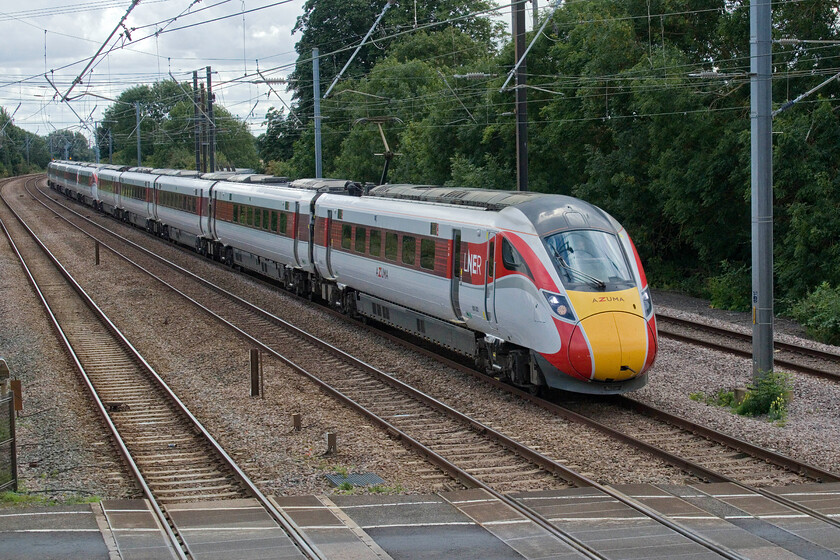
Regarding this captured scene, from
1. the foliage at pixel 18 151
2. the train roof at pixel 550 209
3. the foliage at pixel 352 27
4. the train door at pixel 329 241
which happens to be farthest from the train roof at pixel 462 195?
the foliage at pixel 18 151

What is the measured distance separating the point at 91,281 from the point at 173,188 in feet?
33.4

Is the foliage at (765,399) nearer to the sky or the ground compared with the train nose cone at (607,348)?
nearer to the ground

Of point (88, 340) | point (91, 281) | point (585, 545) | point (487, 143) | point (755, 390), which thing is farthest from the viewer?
point (487, 143)

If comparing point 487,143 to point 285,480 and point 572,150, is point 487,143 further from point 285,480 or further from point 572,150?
point 285,480

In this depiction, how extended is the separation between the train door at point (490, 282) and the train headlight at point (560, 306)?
149cm

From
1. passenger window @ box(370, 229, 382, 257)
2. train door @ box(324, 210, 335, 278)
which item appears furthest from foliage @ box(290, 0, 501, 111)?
passenger window @ box(370, 229, 382, 257)

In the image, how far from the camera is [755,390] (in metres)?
13.4

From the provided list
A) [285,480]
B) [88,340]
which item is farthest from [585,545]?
[88,340]

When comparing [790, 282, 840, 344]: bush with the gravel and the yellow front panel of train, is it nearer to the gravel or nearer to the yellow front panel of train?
the gravel

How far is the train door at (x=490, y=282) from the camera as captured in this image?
567 inches

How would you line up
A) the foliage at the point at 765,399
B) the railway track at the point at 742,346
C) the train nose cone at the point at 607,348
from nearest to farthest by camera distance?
the train nose cone at the point at 607,348
the foliage at the point at 765,399
the railway track at the point at 742,346

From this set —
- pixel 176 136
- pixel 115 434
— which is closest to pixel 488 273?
pixel 115 434

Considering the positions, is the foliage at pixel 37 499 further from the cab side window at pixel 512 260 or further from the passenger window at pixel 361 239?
the passenger window at pixel 361 239

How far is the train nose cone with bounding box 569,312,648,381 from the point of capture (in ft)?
41.6
